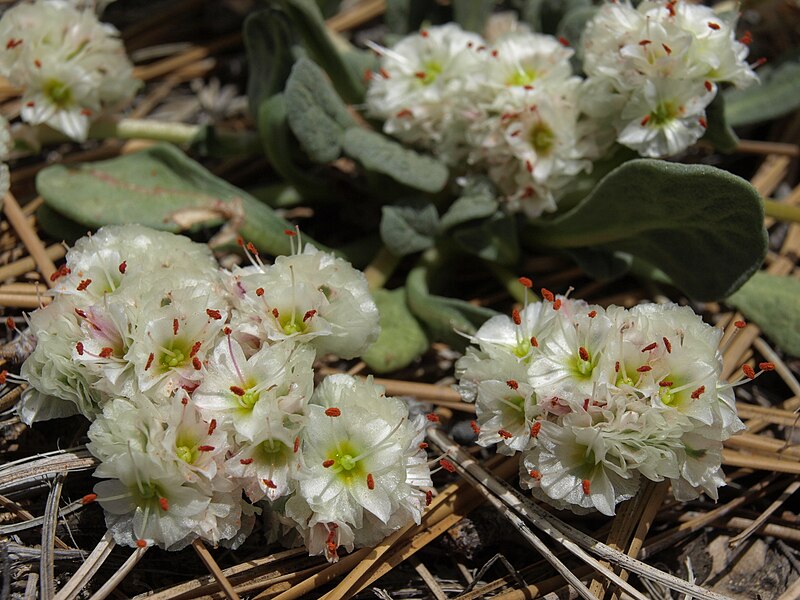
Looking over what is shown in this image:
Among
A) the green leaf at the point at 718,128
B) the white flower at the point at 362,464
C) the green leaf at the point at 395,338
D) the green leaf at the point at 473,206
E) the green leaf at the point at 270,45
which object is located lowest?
the green leaf at the point at 395,338

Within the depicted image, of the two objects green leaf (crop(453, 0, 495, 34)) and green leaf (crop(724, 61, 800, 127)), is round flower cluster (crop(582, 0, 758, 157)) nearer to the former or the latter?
green leaf (crop(724, 61, 800, 127))

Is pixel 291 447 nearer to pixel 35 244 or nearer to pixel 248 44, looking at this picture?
pixel 35 244

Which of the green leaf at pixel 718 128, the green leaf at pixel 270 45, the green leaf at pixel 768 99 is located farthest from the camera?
the green leaf at pixel 768 99

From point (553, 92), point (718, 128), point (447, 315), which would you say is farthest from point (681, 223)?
point (447, 315)

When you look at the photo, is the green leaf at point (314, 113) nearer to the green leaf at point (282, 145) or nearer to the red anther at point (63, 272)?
the green leaf at point (282, 145)

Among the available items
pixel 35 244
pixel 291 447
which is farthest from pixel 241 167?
pixel 291 447

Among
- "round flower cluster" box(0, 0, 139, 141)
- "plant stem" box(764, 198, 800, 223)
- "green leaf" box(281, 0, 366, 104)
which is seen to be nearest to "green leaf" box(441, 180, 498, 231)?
"green leaf" box(281, 0, 366, 104)

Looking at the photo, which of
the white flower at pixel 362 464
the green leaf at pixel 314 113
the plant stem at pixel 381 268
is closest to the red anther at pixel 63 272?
the white flower at pixel 362 464
